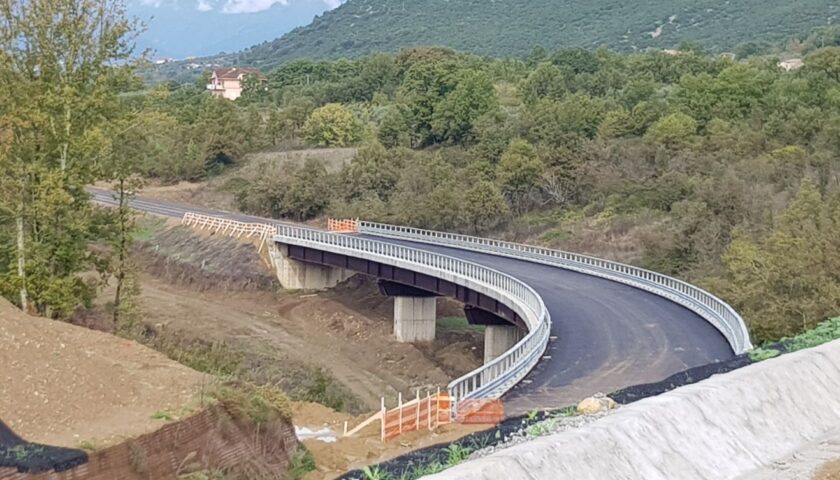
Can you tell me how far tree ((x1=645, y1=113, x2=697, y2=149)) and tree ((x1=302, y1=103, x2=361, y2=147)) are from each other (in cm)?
3389

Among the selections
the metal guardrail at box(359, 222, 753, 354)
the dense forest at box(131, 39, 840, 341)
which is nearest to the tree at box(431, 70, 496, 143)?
the dense forest at box(131, 39, 840, 341)

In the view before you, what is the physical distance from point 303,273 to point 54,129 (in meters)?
32.7

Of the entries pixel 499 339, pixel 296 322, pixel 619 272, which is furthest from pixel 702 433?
pixel 296 322

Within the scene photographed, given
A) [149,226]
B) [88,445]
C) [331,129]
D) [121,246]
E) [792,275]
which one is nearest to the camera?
[88,445]

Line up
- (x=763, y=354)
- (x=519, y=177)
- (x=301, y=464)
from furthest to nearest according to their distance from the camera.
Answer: (x=519, y=177) < (x=301, y=464) < (x=763, y=354)

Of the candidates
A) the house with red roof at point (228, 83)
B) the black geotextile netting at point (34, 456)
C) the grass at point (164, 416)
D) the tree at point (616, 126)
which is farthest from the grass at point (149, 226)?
the house with red roof at point (228, 83)

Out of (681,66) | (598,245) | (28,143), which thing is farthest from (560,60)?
(28,143)

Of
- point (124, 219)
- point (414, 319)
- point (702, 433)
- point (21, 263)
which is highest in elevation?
point (702, 433)

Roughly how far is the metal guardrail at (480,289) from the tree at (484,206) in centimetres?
1247

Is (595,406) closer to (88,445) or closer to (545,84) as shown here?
(88,445)

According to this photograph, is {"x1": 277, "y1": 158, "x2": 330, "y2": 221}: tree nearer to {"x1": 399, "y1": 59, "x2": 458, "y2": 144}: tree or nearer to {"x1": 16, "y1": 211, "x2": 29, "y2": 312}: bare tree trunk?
{"x1": 399, "y1": 59, "x2": 458, "y2": 144}: tree

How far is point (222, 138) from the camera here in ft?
295

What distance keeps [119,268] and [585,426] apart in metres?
24.0

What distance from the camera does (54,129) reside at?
90.3 ft
